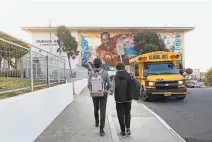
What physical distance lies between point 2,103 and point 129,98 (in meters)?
3.14

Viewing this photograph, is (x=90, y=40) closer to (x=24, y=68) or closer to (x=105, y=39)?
(x=105, y=39)

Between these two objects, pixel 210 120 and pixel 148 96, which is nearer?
pixel 210 120

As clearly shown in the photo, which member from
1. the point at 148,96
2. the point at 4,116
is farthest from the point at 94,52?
the point at 4,116

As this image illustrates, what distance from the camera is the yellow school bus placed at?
15.1 meters

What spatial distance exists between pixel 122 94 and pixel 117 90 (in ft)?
0.55

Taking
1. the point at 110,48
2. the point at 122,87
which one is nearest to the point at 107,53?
the point at 110,48

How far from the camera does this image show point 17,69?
21.5 ft

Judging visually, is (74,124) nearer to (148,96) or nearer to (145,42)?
(148,96)

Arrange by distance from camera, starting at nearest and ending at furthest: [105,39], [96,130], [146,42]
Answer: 1. [96,130]
2. [146,42]
3. [105,39]

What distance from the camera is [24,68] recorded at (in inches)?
280

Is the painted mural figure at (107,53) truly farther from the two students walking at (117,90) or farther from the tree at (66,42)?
the two students walking at (117,90)

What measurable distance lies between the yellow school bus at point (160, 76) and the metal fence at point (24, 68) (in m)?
6.12

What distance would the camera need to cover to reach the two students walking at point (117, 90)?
276 inches

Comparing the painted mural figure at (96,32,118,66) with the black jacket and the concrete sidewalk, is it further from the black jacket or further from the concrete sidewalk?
the black jacket
